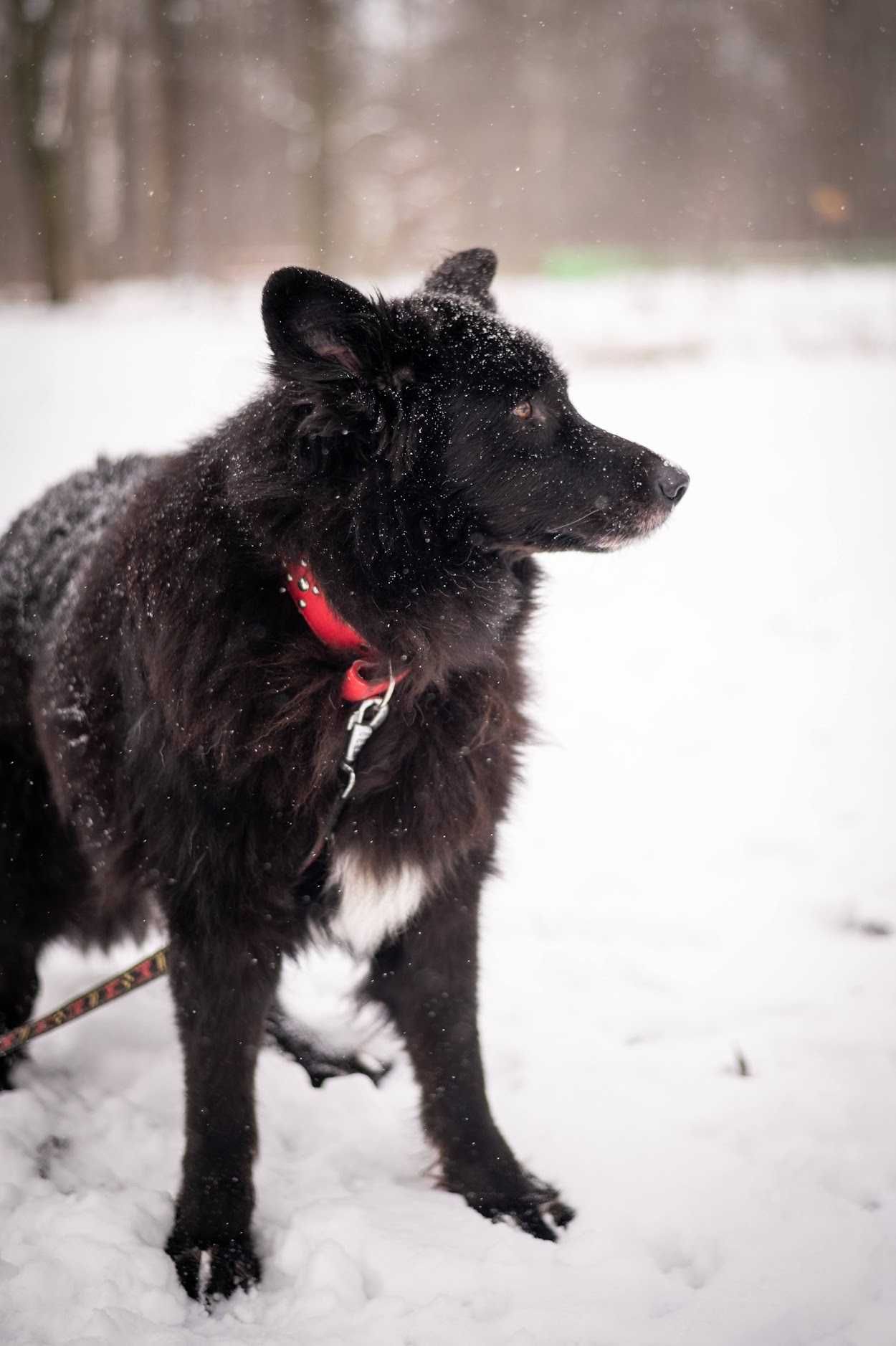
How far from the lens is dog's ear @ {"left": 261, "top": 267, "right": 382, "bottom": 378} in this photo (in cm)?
186

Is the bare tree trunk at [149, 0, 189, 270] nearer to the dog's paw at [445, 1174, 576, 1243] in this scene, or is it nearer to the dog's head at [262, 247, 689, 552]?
the dog's head at [262, 247, 689, 552]

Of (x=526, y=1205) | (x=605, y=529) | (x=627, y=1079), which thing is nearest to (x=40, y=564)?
(x=605, y=529)

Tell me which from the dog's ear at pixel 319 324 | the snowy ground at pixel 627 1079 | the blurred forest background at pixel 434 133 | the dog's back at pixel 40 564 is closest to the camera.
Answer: the dog's ear at pixel 319 324

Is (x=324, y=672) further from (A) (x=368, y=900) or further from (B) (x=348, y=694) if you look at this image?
(A) (x=368, y=900)

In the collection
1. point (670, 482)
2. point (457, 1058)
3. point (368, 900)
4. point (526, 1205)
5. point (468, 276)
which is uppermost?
point (468, 276)

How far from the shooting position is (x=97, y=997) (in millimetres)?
2324

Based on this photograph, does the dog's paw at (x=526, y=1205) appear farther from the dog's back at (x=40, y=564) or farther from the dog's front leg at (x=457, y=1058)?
the dog's back at (x=40, y=564)

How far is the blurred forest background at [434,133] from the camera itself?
55.8 ft

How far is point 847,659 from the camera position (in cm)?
565

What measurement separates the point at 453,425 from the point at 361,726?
725 millimetres

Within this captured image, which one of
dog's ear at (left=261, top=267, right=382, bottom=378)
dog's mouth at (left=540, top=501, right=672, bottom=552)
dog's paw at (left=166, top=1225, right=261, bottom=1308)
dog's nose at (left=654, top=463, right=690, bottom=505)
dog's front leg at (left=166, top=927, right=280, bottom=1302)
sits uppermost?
dog's ear at (left=261, top=267, right=382, bottom=378)

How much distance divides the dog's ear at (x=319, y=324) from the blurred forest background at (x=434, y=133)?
14309 millimetres

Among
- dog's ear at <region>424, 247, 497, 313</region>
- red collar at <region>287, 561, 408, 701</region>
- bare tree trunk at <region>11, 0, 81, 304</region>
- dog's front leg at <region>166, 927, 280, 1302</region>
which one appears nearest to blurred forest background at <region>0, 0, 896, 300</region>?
bare tree trunk at <region>11, 0, 81, 304</region>

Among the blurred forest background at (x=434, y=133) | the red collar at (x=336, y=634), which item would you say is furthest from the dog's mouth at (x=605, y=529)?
the blurred forest background at (x=434, y=133)
